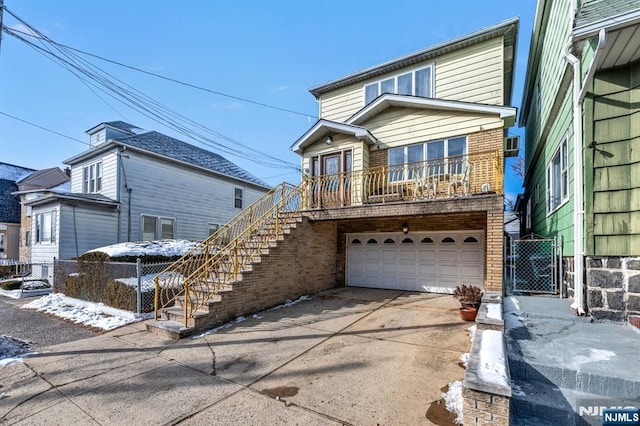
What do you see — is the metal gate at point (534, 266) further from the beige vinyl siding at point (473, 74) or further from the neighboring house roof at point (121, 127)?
the neighboring house roof at point (121, 127)

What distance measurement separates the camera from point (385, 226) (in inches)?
408

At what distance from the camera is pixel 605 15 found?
4000 mm

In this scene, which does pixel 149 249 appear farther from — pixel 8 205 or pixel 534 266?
pixel 8 205

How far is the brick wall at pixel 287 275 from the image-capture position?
6657 millimetres

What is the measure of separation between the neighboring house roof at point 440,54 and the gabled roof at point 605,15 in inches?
209

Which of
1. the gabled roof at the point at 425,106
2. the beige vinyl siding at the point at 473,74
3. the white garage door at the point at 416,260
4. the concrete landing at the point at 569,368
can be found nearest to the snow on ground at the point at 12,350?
the concrete landing at the point at 569,368

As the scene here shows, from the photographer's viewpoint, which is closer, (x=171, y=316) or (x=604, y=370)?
(x=604, y=370)

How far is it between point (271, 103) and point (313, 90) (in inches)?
185

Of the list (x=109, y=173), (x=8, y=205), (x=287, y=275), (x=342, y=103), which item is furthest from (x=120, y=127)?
(x=287, y=275)

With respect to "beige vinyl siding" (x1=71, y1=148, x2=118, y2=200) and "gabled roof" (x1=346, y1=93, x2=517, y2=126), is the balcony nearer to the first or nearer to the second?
"gabled roof" (x1=346, y1=93, x2=517, y2=126)

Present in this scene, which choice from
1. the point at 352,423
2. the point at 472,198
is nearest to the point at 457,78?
the point at 472,198

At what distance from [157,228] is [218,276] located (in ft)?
30.6

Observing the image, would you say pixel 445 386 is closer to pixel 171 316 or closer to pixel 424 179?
pixel 171 316

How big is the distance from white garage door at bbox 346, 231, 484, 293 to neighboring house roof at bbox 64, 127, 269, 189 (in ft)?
34.0
